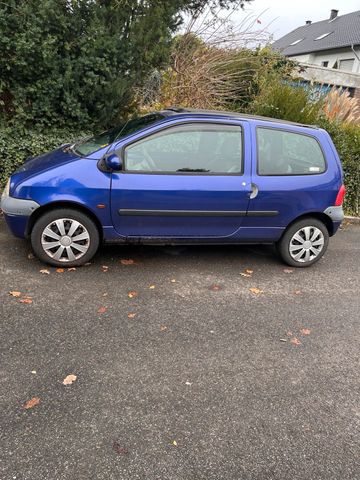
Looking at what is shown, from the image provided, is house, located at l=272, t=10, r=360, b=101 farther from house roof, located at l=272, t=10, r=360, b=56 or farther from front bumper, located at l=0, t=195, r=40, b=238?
front bumper, located at l=0, t=195, r=40, b=238

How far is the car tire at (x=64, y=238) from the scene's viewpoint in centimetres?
404

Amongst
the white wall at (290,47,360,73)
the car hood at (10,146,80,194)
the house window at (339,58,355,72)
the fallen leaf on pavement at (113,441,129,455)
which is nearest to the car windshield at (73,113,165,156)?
the car hood at (10,146,80,194)

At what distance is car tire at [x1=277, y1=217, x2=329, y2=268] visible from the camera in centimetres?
475

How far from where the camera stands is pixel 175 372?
9.57 ft

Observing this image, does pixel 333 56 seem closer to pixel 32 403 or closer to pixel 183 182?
pixel 183 182

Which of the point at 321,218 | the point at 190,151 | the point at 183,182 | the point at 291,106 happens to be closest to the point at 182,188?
the point at 183,182

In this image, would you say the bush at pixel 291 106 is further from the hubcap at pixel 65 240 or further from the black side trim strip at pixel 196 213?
the hubcap at pixel 65 240

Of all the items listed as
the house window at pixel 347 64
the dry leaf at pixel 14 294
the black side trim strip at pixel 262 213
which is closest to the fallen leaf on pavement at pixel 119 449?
the dry leaf at pixel 14 294

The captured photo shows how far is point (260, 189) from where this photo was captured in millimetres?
4418

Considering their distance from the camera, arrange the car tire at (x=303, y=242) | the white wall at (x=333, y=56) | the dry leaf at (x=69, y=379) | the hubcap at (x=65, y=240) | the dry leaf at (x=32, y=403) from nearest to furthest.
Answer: the dry leaf at (x=32, y=403) < the dry leaf at (x=69, y=379) < the hubcap at (x=65, y=240) < the car tire at (x=303, y=242) < the white wall at (x=333, y=56)

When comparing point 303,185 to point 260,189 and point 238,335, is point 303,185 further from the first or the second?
point 238,335

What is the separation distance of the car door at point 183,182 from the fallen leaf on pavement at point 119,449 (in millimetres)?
2338

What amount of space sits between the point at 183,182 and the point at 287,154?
1.29 meters

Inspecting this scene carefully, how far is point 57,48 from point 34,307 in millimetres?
4026
